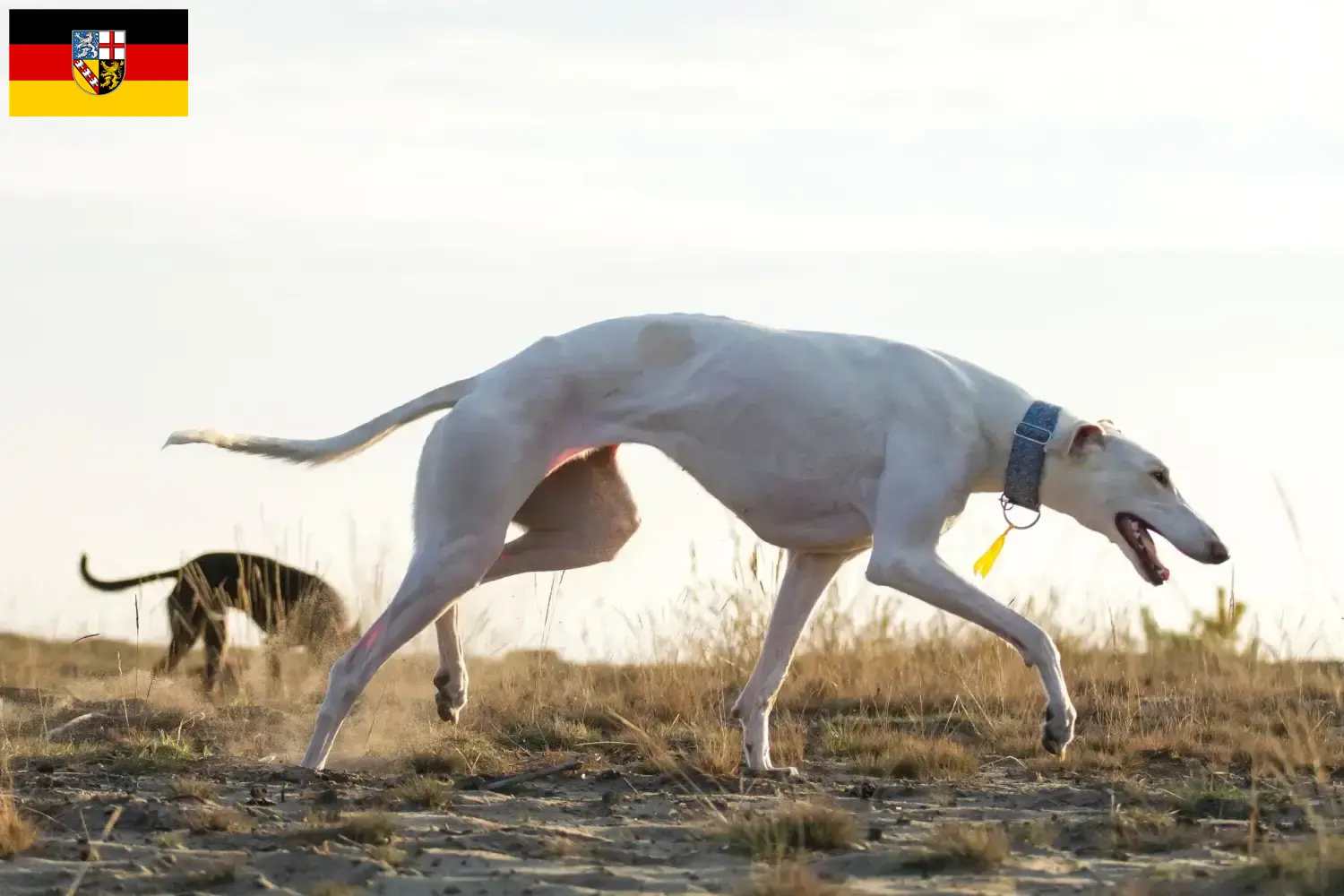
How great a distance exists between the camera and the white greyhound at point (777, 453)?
7141 mm

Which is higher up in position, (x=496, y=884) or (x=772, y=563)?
(x=772, y=563)

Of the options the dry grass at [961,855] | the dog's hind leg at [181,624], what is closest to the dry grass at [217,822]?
the dry grass at [961,855]

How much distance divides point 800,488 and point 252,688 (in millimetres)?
4981

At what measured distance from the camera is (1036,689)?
9758 mm

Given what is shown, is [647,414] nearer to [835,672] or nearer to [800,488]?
[800,488]

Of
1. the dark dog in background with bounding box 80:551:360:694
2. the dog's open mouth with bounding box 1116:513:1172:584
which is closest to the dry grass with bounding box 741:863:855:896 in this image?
the dog's open mouth with bounding box 1116:513:1172:584

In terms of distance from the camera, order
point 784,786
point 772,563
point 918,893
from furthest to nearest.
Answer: point 772,563 → point 784,786 → point 918,893

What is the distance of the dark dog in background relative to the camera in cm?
1139

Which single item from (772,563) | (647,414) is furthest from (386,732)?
(772,563)

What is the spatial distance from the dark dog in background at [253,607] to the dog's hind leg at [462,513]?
3.87 m

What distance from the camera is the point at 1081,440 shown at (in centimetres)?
712

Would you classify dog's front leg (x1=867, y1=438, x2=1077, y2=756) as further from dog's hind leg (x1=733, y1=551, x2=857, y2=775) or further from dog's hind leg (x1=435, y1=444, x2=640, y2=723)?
dog's hind leg (x1=435, y1=444, x2=640, y2=723)

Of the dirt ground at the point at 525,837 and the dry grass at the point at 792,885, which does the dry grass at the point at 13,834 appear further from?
the dry grass at the point at 792,885

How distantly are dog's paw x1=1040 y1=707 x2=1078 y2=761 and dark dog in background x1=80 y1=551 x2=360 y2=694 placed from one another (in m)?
5.66
